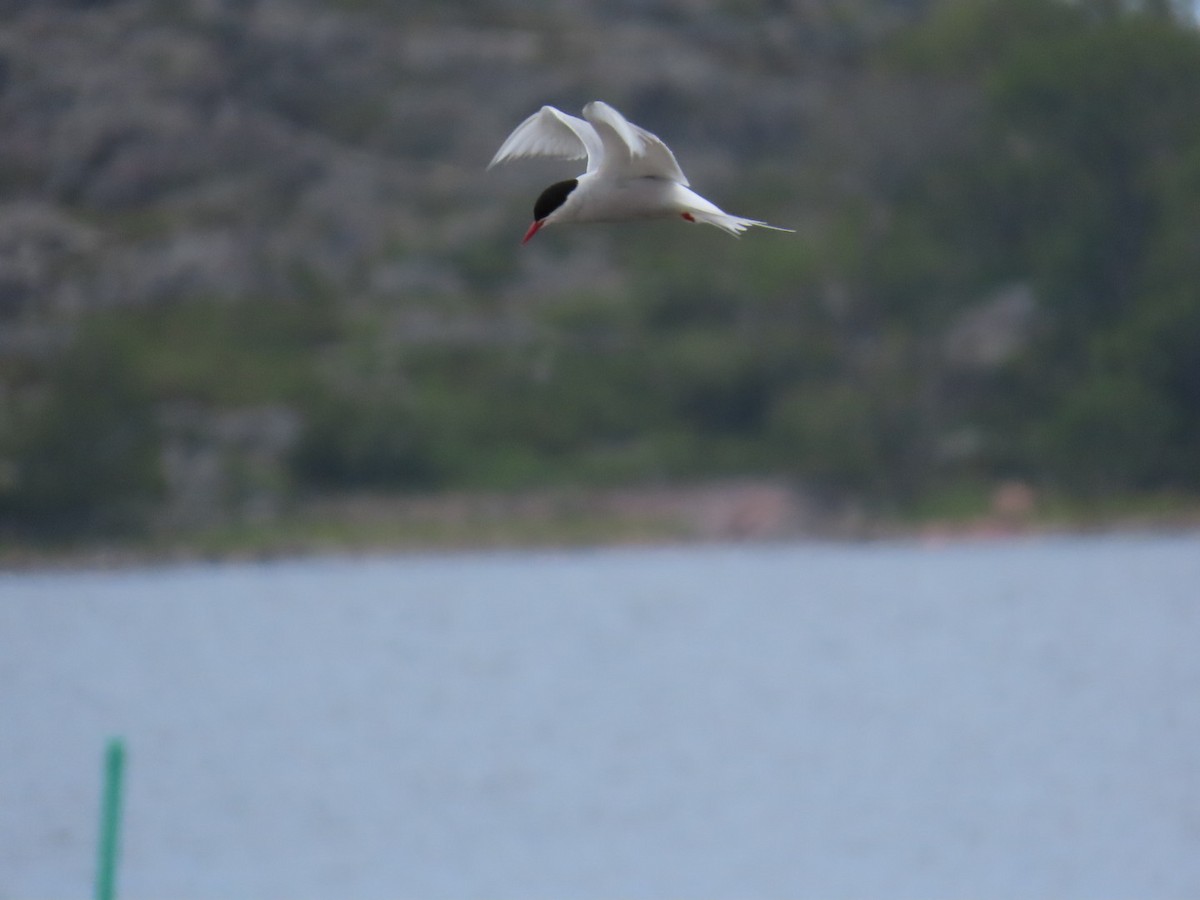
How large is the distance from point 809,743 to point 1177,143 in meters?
35.9

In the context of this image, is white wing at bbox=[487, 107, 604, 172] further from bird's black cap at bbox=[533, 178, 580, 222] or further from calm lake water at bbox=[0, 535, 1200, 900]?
calm lake water at bbox=[0, 535, 1200, 900]

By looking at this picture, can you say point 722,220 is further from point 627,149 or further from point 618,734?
point 618,734

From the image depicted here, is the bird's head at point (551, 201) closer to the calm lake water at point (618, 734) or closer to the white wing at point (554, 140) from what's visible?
the white wing at point (554, 140)

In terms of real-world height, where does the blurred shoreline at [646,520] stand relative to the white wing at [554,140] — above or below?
above

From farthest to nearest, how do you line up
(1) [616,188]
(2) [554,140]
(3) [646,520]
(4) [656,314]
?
(4) [656,314], (3) [646,520], (2) [554,140], (1) [616,188]

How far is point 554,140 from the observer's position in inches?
398

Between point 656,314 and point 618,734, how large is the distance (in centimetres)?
3683

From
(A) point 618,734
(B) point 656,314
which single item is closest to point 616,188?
(A) point 618,734

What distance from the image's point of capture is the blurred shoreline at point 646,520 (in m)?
49.4

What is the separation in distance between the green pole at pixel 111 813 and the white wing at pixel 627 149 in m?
3.28

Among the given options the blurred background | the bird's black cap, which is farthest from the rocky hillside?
the bird's black cap

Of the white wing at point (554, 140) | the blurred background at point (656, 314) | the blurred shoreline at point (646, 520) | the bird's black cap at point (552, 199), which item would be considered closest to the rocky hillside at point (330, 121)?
the blurred background at point (656, 314)

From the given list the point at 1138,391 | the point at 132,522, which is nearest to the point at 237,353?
the point at 132,522

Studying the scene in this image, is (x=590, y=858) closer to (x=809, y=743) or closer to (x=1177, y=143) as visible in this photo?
(x=809, y=743)
